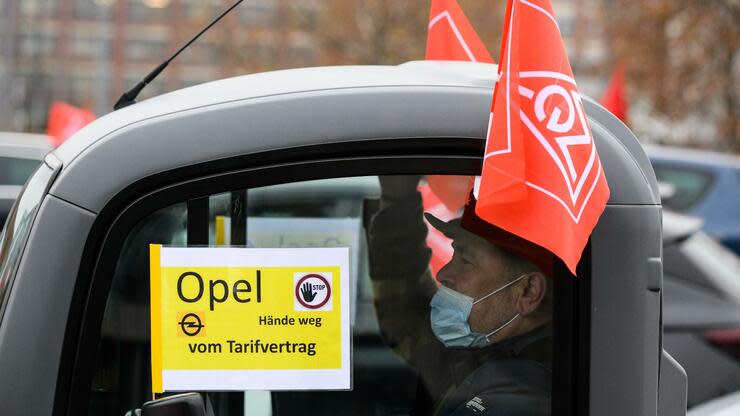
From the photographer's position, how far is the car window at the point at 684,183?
9539 mm

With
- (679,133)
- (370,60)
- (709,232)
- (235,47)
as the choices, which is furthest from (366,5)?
(709,232)

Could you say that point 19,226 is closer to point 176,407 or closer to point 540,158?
point 176,407

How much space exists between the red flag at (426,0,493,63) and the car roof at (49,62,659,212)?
79 centimetres

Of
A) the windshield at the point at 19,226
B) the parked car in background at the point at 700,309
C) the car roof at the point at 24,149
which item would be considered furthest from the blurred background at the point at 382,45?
the windshield at the point at 19,226

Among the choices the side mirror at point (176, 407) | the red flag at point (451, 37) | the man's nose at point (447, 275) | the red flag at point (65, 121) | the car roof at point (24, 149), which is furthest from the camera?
the car roof at point (24, 149)

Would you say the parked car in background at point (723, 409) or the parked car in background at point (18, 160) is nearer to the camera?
Answer: the parked car in background at point (723, 409)

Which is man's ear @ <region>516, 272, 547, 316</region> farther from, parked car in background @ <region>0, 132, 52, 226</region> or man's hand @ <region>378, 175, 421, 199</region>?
parked car in background @ <region>0, 132, 52, 226</region>

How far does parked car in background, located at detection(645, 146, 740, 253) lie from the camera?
Answer: 31.3 feet

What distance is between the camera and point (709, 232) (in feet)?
31.3

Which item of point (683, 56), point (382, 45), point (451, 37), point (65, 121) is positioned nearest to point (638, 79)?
point (683, 56)

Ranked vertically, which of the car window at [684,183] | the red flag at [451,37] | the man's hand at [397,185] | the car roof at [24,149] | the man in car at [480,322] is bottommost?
the man in car at [480,322]

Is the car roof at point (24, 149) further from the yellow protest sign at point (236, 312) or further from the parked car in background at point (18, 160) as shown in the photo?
the yellow protest sign at point (236, 312)

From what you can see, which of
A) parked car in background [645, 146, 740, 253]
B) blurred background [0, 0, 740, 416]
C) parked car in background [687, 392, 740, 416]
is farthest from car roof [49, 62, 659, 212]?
parked car in background [645, 146, 740, 253]

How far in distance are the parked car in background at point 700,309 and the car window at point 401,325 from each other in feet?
10.8
